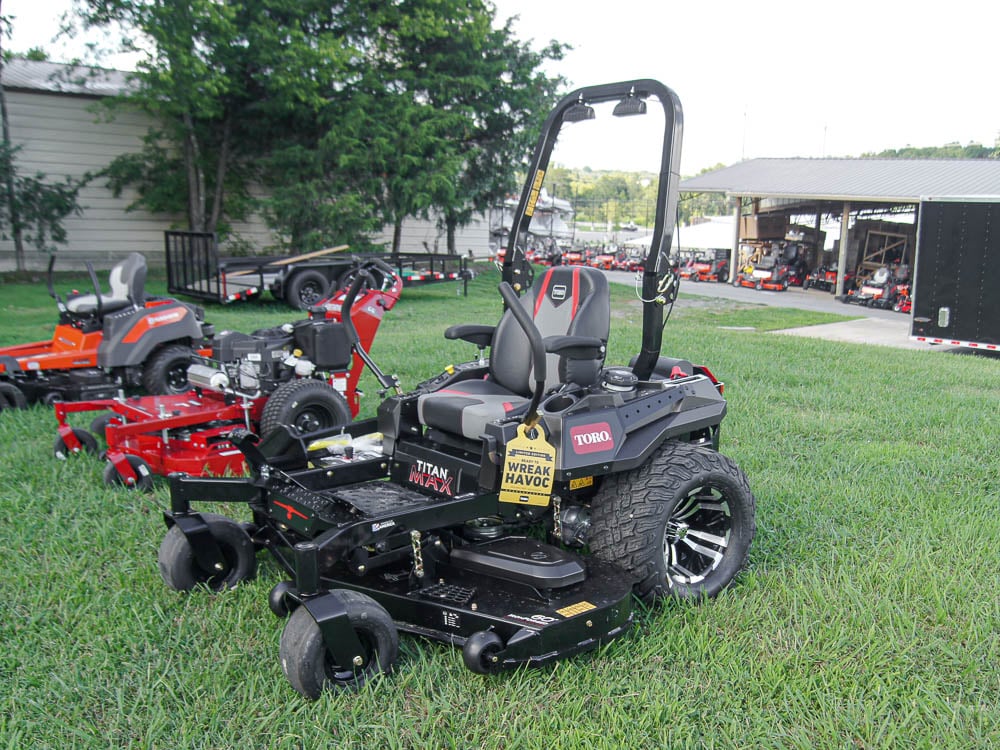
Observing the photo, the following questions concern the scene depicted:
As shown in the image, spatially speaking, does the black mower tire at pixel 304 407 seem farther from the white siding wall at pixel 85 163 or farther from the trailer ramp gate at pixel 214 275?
the white siding wall at pixel 85 163

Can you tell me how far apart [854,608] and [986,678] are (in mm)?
548

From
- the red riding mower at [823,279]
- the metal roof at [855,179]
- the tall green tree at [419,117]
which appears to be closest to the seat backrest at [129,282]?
the tall green tree at [419,117]

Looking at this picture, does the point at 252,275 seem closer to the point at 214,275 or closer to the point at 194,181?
the point at 214,275

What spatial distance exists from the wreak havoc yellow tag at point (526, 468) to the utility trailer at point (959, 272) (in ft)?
36.6

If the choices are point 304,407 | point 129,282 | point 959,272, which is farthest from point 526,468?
point 959,272

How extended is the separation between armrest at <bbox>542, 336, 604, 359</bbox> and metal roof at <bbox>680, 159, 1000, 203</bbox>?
67.0ft

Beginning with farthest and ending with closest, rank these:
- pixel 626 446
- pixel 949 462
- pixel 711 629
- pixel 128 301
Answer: pixel 128 301
pixel 949 462
pixel 626 446
pixel 711 629

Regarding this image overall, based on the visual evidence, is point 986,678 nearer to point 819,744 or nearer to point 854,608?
point 854,608

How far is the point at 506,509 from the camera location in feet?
11.2

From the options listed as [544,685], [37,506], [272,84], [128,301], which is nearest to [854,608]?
[544,685]

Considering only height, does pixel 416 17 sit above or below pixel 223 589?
above

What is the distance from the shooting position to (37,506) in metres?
4.57

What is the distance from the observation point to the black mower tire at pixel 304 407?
5.41 meters

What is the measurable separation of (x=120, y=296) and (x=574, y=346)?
5.41 meters
